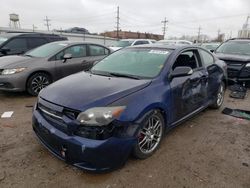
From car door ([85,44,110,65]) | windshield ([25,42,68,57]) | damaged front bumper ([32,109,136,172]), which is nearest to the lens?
damaged front bumper ([32,109,136,172])

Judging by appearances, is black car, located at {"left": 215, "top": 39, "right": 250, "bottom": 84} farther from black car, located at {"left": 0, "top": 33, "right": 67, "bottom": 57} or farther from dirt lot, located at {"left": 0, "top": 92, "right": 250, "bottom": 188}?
black car, located at {"left": 0, "top": 33, "right": 67, "bottom": 57}

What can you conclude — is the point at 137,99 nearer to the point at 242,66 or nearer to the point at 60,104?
the point at 60,104

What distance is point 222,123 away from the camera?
4.34 meters

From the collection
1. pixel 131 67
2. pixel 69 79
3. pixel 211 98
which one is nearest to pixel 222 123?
pixel 211 98

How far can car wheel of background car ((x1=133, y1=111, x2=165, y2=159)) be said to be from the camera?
109 inches

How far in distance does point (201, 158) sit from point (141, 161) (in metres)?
0.86

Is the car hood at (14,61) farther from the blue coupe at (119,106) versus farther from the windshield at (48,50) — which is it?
the blue coupe at (119,106)

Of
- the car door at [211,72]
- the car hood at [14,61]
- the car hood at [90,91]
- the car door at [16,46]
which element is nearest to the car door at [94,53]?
the car hood at [14,61]

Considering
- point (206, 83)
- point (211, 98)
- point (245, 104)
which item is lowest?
point (245, 104)

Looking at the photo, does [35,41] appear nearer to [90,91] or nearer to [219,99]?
[90,91]

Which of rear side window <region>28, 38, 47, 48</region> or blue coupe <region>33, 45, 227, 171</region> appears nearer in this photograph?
blue coupe <region>33, 45, 227, 171</region>

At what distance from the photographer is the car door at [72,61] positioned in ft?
19.8

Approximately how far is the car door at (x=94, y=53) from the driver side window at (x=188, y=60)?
11.0 feet

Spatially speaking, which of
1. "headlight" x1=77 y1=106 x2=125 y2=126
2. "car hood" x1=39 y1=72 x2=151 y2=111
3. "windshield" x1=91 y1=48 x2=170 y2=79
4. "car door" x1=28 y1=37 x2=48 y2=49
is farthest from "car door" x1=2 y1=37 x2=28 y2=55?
"headlight" x1=77 y1=106 x2=125 y2=126
